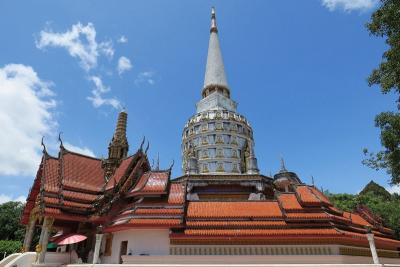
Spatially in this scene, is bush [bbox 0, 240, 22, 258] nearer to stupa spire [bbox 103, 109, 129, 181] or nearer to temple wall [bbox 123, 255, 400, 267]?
stupa spire [bbox 103, 109, 129, 181]

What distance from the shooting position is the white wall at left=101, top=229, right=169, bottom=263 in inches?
690

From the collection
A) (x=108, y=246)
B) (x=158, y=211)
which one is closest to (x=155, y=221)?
(x=158, y=211)

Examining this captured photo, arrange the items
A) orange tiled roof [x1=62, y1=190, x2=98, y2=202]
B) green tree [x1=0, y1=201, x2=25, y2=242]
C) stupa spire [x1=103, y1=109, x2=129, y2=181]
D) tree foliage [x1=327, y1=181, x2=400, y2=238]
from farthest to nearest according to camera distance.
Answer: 1. green tree [x1=0, y1=201, x2=25, y2=242]
2. tree foliage [x1=327, y1=181, x2=400, y2=238]
3. stupa spire [x1=103, y1=109, x2=129, y2=181]
4. orange tiled roof [x1=62, y1=190, x2=98, y2=202]

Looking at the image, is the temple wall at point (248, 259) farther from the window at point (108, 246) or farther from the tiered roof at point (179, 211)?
the window at point (108, 246)

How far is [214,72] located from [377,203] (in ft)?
112

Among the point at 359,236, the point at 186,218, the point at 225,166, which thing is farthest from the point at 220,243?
the point at 225,166

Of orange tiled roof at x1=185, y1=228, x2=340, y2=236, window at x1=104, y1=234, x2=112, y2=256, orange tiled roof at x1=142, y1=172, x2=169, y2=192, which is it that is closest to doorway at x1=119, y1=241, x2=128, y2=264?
window at x1=104, y1=234, x2=112, y2=256

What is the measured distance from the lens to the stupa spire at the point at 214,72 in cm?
5756

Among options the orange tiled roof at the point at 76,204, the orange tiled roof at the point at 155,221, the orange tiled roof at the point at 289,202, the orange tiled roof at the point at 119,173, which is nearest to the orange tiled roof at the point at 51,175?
the orange tiled roof at the point at 76,204

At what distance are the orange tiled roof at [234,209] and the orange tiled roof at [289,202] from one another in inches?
17.2

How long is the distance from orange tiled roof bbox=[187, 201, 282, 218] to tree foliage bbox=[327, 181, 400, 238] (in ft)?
47.1

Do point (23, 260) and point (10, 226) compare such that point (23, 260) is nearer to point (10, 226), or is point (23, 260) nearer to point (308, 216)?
point (308, 216)

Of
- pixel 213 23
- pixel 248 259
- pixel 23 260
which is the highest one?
pixel 213 23

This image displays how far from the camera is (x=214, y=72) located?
59.0 metres
